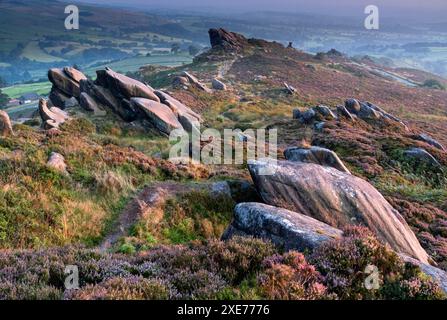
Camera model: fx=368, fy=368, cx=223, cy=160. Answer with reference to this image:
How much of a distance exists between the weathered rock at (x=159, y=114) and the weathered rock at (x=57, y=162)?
1572cm

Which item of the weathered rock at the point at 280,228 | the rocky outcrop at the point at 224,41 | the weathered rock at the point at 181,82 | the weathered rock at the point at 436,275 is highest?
the rocky outcrop at the point at 224,41

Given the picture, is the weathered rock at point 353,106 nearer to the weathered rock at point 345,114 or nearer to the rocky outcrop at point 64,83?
the weathered rock at point 345,114

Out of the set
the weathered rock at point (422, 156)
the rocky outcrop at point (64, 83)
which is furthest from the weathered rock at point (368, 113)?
the rocky outcrop at point (64, 83)

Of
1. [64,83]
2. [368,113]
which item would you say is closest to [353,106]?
[368,113]

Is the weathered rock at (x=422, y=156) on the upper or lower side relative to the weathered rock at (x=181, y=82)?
lower

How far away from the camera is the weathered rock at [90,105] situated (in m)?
37.0

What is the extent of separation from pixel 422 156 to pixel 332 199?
22.3 metres

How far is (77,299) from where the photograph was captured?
6.29 metres

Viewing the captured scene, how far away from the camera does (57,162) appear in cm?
1653

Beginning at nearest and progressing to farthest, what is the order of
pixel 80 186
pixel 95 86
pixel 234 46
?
pixel 80 186 → pixel 95 86 → pixel 234 46

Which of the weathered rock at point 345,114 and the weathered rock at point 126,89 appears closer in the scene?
the weathered rock at point 126,89
